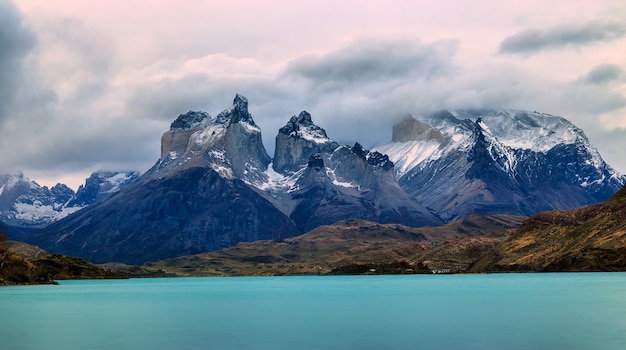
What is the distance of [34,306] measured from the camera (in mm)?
194375

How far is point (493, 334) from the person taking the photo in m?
110

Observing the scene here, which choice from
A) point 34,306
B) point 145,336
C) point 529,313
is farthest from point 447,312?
point 34,306

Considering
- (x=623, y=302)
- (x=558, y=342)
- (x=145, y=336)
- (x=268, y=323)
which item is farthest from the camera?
(x=623, y=302)

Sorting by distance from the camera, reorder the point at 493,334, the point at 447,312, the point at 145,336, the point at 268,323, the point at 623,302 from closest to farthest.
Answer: the point at 493,334
the point at 145,336
the point at 268,323
the point at 447,312
the point at 623,302

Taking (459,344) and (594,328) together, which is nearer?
(459,344)

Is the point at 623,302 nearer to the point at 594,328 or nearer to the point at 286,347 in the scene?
the point at 594,328

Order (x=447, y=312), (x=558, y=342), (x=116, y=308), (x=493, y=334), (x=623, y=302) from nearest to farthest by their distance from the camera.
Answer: (x=558, y=342) < (x=493, y=334) < (x=447, y=312) < (x=623, y=302) < (x=116, y=308)

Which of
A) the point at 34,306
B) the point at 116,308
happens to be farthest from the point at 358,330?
the point at 34,306

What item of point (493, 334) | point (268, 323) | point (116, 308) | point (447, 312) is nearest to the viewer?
point (493, 334)

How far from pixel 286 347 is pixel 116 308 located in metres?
99.1

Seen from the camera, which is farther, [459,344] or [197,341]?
[197,341]

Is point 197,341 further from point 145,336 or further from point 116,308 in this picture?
point 116,308

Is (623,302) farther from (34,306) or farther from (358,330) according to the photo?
(34,306)

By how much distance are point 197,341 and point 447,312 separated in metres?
60.9
